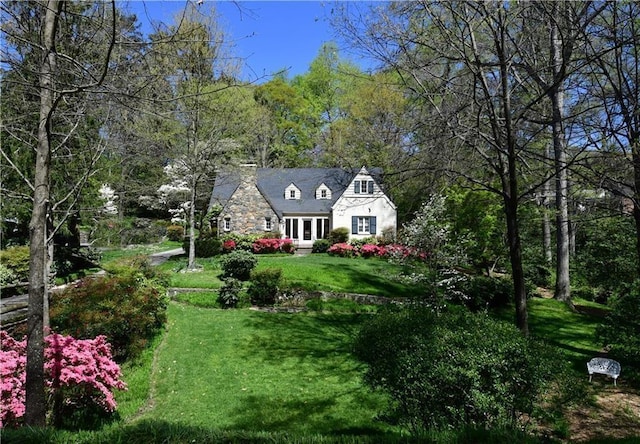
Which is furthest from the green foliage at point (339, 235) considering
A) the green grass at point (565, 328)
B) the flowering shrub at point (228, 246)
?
the green grass at point (565, 328)

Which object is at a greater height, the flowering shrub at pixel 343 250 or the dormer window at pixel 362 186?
the dormer window at pixel 362 186

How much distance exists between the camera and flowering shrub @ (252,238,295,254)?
24.6 meters

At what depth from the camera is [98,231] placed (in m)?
18.9

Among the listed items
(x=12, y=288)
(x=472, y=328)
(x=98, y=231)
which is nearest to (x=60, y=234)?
(x=98, y=231)

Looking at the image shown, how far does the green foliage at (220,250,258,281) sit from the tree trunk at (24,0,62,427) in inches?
447

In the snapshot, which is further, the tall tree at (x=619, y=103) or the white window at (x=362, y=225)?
the white window at (x=362, y=225)

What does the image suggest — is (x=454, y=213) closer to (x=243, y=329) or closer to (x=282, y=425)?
(x=243, y=329)

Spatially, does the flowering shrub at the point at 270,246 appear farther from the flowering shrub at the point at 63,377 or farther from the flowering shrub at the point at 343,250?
the flowering shrub at the point at 63,377

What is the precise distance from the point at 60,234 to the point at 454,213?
1620cm

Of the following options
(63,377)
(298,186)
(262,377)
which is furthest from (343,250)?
(63,377)

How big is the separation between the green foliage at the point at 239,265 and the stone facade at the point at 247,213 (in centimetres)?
1170

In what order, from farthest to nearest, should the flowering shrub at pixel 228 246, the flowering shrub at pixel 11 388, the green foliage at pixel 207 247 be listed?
1. the flowering shrub at pixel 228 246
2. the green foliage at pixel 207 247
3. the flowering shrub at pixel 11 388

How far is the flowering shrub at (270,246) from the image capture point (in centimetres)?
2458

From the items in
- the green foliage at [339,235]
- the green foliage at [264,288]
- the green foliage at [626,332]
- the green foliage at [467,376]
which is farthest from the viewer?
the green foliage at [339,235]
